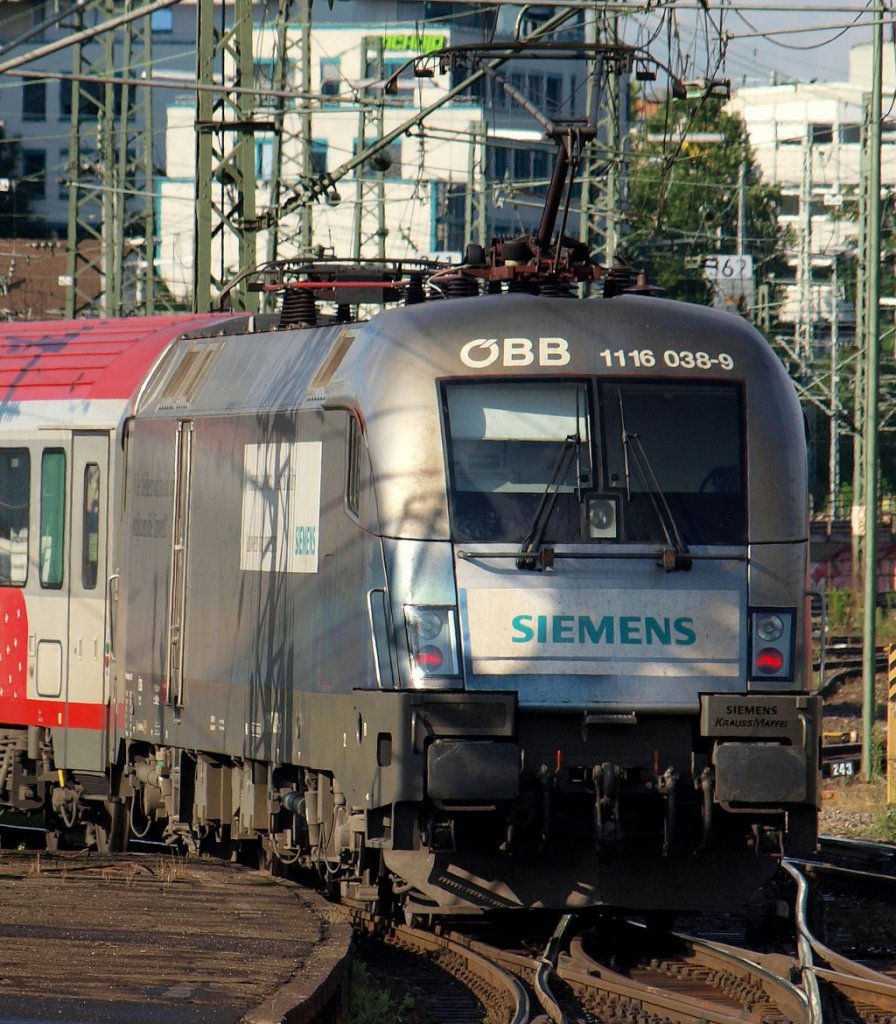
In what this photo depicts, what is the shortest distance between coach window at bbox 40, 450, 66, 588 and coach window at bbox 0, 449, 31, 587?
0.70 feet

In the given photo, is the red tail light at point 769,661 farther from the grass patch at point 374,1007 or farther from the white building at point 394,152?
the white building at point 394,152

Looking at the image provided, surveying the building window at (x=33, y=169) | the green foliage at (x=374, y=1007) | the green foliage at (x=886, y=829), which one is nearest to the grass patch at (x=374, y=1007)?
the green foliage at (x=374, y=1007)

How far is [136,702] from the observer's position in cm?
1356

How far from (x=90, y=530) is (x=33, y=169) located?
6487 cm

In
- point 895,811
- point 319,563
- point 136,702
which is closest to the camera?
point 319,563

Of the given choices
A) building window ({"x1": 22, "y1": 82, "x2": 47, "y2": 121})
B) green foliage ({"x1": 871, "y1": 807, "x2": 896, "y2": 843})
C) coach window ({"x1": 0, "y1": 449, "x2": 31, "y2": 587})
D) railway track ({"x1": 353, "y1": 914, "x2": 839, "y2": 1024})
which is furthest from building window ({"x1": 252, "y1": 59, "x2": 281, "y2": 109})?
building window ({"x1": 22, "y1": 82, "x2": 47, "y2": 121})

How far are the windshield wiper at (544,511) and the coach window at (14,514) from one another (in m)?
5.70

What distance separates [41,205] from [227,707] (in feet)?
215

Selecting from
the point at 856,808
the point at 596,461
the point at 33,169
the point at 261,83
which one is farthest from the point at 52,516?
the point at 33,169


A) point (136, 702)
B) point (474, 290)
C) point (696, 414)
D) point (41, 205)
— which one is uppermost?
point (41, 205)

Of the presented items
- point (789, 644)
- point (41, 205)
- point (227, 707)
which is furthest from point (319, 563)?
point (41, 205)

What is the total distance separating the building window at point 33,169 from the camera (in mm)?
74062

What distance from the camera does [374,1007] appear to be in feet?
29.4

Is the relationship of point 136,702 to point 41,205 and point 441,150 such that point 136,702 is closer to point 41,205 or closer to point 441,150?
point 441,150
